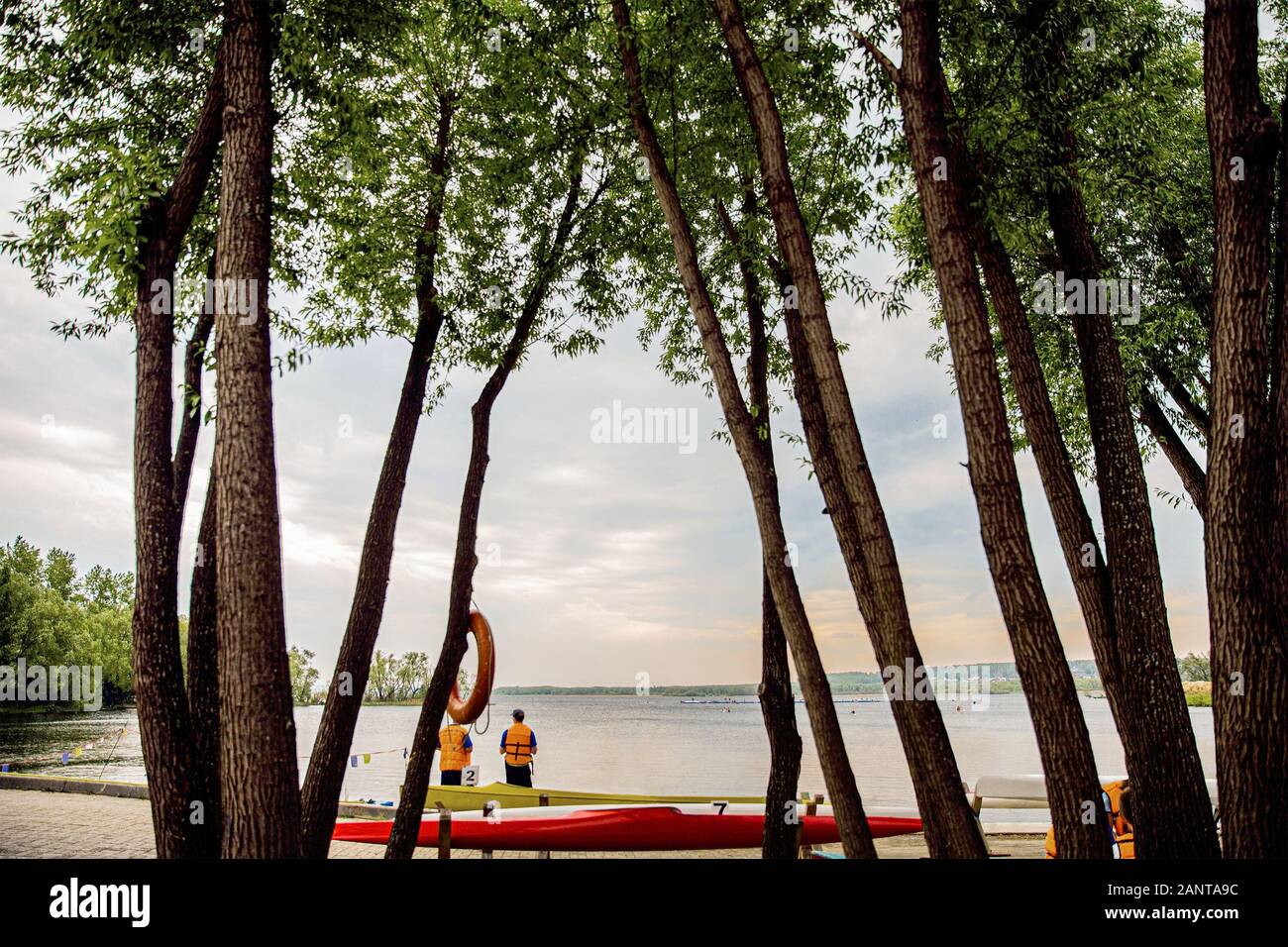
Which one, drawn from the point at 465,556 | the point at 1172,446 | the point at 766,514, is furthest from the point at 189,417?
the point at 1172,446

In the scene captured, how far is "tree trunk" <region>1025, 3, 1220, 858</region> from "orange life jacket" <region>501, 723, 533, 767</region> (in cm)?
755

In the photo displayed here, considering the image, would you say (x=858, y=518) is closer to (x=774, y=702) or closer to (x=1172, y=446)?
(x=774, y=702)

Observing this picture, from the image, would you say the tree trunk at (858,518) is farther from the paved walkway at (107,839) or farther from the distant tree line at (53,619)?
the distant tree line at (53,619)

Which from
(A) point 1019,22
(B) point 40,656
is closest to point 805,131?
(A) point 1019,22

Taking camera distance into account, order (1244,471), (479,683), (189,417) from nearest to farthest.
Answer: (1244,471) → (189,417) → (479,683)

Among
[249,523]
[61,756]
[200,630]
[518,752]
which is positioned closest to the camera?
[249,523]

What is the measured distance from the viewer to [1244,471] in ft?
12.9

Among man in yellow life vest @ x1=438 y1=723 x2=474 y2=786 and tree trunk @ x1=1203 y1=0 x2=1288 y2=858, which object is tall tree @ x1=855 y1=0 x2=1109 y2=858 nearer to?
tree trunk @ x1=1203 y1=0 x2=1288 y2=858

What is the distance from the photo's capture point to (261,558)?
4.12 metres

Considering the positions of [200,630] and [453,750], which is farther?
[453,750]

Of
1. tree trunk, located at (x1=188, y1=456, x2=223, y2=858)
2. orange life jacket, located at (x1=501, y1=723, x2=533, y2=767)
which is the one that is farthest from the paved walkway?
tree trunk, located at (x1=188, y1=456, x2=223, y2=858)

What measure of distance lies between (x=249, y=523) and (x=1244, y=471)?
475 centimetres
